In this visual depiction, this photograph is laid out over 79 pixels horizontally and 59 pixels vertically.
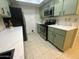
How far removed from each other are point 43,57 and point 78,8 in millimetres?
1881

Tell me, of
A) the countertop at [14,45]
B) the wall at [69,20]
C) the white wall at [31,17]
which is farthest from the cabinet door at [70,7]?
the white wall at [31,17]

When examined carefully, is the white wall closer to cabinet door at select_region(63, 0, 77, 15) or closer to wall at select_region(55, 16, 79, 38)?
wall at select_region(55, 16, 79, 38)

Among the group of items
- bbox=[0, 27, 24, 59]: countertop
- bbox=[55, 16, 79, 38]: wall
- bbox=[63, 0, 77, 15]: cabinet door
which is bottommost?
bbox=[0, 27, 24, 59]: countertop

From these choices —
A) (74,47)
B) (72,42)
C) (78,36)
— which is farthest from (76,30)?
(74,47)

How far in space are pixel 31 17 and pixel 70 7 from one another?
3.23m

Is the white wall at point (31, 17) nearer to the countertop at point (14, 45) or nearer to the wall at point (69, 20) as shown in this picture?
the wall at point (69, 20)

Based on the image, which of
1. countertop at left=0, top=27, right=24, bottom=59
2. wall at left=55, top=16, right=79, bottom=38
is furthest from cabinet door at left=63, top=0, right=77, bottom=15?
countertop at left=0, top=27, right=24, bottom=59

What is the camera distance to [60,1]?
2318 millimetres

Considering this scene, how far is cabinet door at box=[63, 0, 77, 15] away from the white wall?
2.93 metres

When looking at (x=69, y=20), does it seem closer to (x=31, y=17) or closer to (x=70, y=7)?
(x=70, y=7)

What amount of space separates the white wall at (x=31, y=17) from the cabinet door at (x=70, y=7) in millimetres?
2931

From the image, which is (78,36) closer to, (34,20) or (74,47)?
(74,47)

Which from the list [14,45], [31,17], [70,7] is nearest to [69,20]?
[70,7]

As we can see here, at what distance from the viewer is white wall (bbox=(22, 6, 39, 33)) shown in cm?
445
